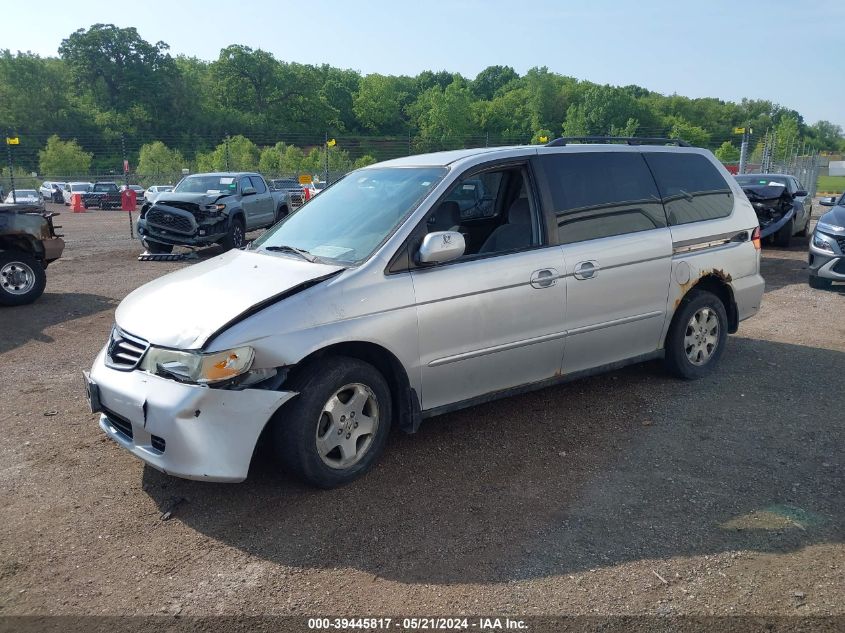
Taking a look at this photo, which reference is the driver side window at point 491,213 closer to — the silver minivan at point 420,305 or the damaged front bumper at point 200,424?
the silver minivan at point 420,305

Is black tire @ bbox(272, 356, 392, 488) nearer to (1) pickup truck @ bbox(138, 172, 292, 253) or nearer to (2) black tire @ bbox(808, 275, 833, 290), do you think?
(2) black tire @ bbox(808, 275, 833, 290)

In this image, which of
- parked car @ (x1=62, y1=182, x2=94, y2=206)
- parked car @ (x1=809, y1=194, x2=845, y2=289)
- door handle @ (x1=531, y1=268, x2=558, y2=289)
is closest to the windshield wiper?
door handle @ (x1=531, y1=268, x2=558, y2=289)

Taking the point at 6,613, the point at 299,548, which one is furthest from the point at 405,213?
the point at 6,613

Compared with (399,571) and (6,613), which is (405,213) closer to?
(399,571)

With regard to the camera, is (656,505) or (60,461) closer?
(656,505)

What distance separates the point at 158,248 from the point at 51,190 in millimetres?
34573

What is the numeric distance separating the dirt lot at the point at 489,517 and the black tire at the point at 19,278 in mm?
4186

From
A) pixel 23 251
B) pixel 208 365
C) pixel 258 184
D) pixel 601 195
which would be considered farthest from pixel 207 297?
pixel 258 184

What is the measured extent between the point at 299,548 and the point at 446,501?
0.86 m

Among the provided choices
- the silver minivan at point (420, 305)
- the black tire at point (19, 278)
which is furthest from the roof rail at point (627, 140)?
the black tire at point (19, 278)

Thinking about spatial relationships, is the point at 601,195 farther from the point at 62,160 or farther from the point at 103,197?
the point at 62,160

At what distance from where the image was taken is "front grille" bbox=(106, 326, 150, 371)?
372 centimetres

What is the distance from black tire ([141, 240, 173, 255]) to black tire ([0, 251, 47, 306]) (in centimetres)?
486

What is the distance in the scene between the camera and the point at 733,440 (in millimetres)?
4551
